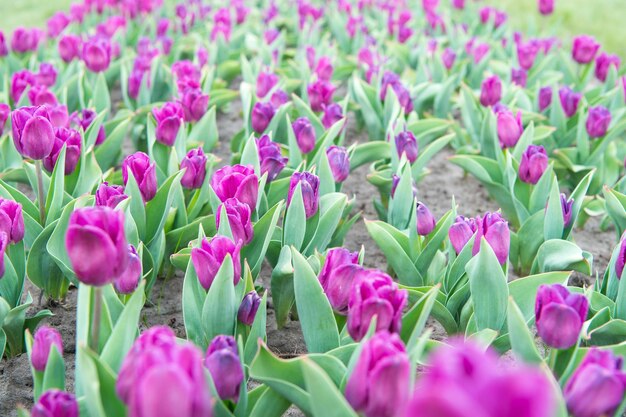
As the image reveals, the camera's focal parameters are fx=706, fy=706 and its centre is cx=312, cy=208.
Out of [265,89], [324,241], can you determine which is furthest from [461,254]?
[265,89]

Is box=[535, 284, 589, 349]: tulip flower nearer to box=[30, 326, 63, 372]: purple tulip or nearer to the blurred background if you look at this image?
box=[30, 326, 63, 372]: purple tulip

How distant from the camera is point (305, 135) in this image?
2482 millimetres

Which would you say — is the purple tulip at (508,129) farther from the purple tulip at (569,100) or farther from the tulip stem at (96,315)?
the tulip stem at (96,315)

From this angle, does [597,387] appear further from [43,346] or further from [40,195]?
[40,195]

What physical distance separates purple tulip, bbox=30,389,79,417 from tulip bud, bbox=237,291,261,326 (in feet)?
1.66

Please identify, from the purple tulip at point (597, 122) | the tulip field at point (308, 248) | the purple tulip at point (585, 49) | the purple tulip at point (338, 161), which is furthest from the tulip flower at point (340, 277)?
the purple tulip at point (585, 49)

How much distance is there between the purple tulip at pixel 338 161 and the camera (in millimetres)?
2309

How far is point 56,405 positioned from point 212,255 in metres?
0.50

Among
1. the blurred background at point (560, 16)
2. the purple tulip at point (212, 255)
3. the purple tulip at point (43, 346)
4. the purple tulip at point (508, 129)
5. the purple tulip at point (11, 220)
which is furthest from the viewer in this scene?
the blurred background at point (560, 16)

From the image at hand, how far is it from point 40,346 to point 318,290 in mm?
589

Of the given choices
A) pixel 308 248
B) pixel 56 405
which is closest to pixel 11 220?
pixel 56 405

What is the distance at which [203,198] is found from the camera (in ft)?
7.63

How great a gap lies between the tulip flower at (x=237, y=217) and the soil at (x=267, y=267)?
38 cm

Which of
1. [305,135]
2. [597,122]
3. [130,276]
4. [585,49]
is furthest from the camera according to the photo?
[585,49]
